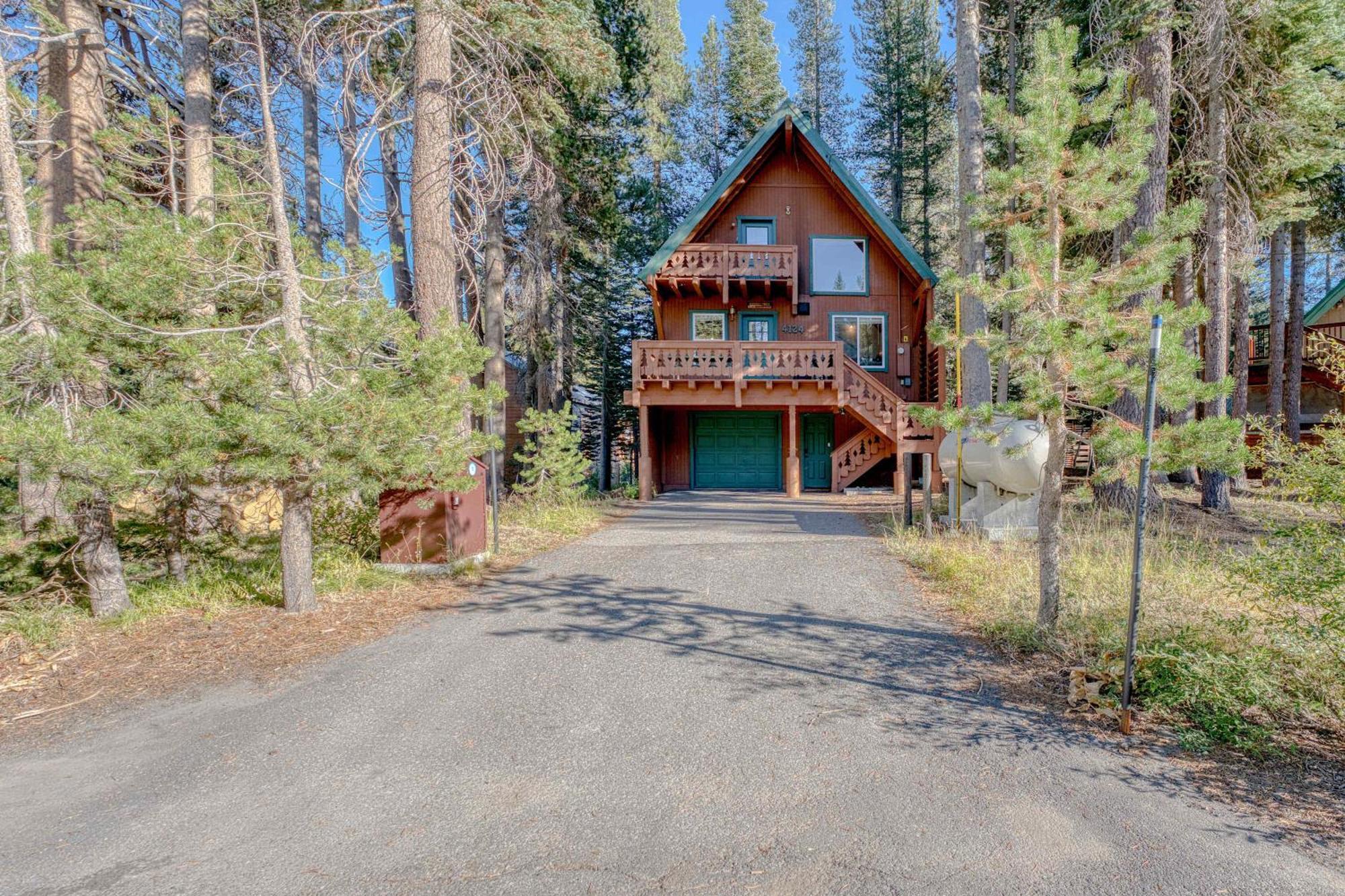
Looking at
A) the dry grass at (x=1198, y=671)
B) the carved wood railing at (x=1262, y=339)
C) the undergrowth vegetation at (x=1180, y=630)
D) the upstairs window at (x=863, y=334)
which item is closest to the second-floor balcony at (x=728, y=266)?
the upstairs window at (x=863, y=334)

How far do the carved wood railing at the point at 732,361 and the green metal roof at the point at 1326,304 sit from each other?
17.9m

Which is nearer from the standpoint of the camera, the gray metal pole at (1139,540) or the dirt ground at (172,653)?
the gray metal pole at (1139,540)

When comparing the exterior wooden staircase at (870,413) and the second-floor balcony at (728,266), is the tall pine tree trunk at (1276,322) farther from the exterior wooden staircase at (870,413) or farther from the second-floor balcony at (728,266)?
the second-floor balcony at (728,266)

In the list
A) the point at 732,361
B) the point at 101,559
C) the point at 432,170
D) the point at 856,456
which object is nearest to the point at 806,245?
the point at 732,361

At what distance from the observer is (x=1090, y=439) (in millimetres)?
4312

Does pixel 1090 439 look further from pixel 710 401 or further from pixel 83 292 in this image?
pixel 710 401

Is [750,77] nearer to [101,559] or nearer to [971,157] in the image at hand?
[971,157]

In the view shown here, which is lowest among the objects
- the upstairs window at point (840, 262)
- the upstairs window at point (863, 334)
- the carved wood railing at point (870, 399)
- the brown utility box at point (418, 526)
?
the brown utility box at point (418, 526)

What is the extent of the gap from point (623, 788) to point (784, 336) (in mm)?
14363

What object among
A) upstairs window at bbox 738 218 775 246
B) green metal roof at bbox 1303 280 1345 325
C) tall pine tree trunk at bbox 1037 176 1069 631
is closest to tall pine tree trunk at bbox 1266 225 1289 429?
green metal roof at bbox 1303 280 1345 325

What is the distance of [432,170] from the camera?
8.12 m

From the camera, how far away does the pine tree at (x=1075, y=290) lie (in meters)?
3.91

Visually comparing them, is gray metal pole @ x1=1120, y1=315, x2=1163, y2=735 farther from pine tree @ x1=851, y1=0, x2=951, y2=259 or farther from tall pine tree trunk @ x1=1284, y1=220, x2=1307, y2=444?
→ pine tree @ x1=851, y1=0, x2=951, y2=259

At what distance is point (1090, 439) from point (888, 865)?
3.42 meters
